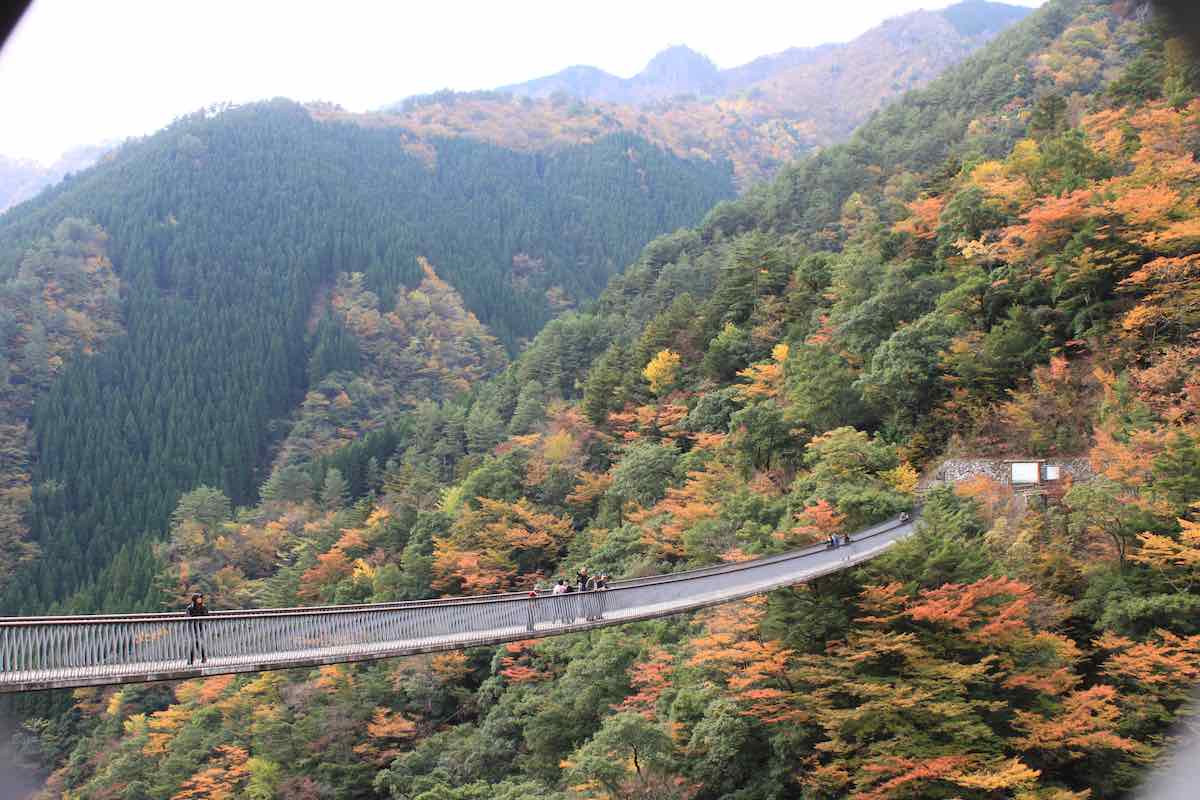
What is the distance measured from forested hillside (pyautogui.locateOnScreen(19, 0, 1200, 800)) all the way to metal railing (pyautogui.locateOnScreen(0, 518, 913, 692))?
3270 millimetres

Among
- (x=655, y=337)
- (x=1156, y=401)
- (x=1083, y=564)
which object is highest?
(x=655, y=337)

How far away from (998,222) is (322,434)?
79416 mm

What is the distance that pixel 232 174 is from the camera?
490 ft

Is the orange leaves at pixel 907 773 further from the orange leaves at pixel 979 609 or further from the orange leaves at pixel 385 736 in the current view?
the orange leaves at pixel 385 736

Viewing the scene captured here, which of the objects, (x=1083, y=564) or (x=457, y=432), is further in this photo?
(x=457, y=432)

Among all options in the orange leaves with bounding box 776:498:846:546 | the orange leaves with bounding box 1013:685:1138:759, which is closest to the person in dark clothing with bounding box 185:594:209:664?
the orange leaves with bounding box 1013:685:1138:759

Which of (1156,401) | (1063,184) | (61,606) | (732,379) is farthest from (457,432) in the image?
(1156,401)

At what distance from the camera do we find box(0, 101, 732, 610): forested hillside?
82.4 m

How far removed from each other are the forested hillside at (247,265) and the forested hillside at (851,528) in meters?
33.5

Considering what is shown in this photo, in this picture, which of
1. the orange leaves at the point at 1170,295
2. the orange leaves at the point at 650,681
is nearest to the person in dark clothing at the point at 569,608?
the orange leaves at the point at 650,681

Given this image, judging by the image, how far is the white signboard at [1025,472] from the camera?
21.8m

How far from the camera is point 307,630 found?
36.4 ft

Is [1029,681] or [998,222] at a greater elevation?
[998,222]

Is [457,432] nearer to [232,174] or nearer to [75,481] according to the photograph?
[75,481]
